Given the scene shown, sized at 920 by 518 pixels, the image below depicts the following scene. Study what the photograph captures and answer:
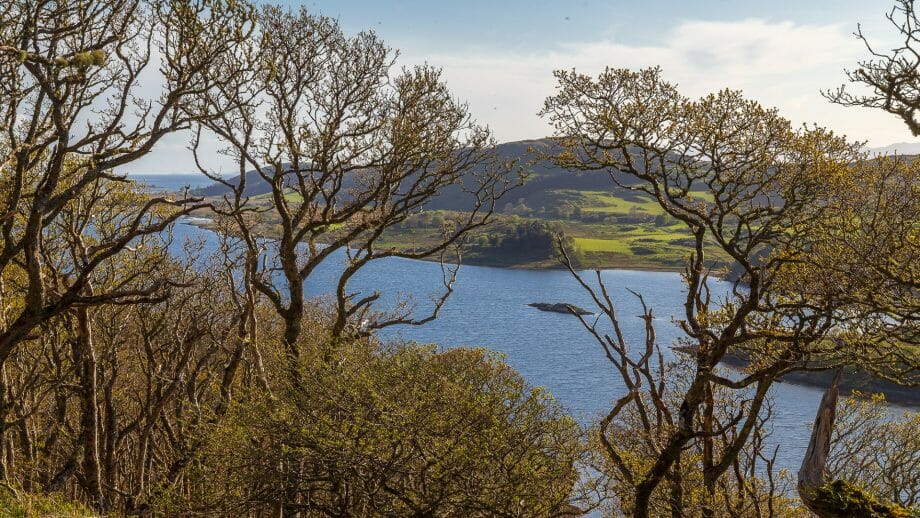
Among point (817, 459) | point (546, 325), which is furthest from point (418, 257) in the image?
point (546, 325)

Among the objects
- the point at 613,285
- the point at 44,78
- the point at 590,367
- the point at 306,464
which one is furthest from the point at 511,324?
the point at 44,78

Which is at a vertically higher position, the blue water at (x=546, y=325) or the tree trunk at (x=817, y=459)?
the tree trunk at (x=817, y=459)

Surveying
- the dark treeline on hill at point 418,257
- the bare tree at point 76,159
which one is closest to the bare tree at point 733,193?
the dark treeline on hill at point 418,257

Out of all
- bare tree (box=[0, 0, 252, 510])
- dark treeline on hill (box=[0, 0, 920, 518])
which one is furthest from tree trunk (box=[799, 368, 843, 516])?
bare tree (box=[0, 0, 252, 510])

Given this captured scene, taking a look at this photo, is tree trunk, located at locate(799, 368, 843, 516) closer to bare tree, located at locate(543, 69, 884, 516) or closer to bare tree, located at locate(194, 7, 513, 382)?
bare tree, located at locate(543, 69, 884, 516)

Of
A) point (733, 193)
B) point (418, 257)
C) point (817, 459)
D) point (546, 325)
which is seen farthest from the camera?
point (546, 325)

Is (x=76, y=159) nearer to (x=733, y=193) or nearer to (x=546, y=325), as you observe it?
(x=733, y=193)

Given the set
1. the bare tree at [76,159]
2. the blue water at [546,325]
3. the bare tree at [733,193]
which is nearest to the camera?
the bare tree at [76,159]

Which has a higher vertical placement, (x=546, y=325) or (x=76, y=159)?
(x=76, y=159)

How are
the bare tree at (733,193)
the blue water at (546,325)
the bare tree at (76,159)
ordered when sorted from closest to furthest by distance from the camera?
1. the bare tree at (76,159)
2. the bare tree at (733,193)
3. the blue water at (546,325)

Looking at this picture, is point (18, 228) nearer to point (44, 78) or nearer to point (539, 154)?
point (44, 78)

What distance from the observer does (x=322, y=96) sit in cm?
1938

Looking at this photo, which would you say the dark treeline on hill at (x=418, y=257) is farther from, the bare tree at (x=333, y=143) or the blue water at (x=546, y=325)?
the blue water at (x=546, y=325)

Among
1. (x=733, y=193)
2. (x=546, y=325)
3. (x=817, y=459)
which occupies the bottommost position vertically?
(x=546, y=325)
